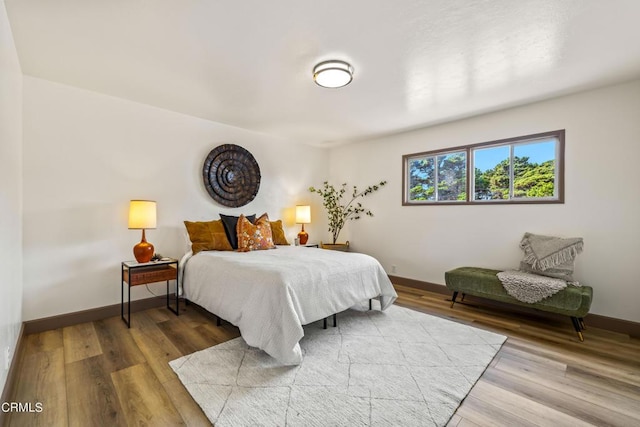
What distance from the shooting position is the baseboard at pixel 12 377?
156 cm

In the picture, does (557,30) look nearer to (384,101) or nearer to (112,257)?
(384,101)

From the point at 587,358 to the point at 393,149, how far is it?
3393 millimetres

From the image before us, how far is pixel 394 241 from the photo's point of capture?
4.62 meters

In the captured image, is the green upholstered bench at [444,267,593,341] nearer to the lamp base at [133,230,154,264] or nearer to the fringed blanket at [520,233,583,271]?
the fringed blanket at [520,233,583,271]

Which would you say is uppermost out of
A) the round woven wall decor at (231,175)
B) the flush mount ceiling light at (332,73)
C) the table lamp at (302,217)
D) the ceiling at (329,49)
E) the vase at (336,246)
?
the ceiling at (329,49)

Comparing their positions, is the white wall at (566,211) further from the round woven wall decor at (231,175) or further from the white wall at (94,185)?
the white wall at (94,185)

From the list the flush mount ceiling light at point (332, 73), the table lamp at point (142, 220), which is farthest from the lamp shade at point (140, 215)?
the flush mount ceiling light at point (332, 73)

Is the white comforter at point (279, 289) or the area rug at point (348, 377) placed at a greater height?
the white comforter at point (279, 289)

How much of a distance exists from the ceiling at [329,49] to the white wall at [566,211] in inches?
10.5

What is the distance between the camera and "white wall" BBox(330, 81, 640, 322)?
2.77 m

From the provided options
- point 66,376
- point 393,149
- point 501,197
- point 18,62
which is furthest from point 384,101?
point 66,376

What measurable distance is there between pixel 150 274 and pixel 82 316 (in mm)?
780

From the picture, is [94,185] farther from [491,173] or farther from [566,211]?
[566,211]

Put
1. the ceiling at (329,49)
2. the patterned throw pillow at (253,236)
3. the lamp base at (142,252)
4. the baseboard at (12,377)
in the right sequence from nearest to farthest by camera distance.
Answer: the baseboard at (12,377) → the ceiling at (329,49) → the lamp base at (142,252) → the patterned throw pillow at (253,236)
